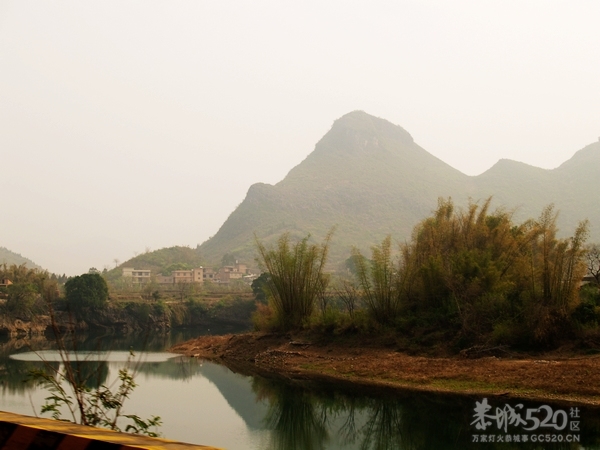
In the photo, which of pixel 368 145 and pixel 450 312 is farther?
pixel 368 145

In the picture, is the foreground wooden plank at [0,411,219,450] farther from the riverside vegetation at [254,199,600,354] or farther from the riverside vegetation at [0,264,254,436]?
the riverside vegetation at [0,264,254,436]

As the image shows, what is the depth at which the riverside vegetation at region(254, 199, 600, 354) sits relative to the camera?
12.0 m

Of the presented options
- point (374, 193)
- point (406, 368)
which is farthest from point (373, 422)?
point (374, 193)

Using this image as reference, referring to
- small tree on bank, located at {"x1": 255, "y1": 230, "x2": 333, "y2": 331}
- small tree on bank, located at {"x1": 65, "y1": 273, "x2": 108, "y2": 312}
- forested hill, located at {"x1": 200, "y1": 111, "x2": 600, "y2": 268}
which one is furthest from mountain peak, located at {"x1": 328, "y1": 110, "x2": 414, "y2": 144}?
small tree on bank, located at {"x1": 255, "y1": 230, "x2": 333, "y2": 331}

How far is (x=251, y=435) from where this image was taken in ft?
26.7

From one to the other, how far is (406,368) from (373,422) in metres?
3.64

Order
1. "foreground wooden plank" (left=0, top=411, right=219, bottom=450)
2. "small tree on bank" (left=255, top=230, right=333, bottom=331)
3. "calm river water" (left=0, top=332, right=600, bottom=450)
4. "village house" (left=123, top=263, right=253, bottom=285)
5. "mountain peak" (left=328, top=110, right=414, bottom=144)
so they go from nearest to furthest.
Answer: "foreground wooden plank" (left=0, top=411, right=219, bottom=450), "calm river water" (left=0, top=332, right=600, bottom=450), "small tree on bank" (left=255, top=230, right=333, bottom=331), "village house" (left=123, top=263, right=253, bottom=285), "mountain peak" (left=328, top=110, right=414, bottom=144)

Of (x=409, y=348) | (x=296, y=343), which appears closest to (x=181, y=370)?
(x=296, y=343)

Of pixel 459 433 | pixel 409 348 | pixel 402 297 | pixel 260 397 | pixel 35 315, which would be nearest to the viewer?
pixel 459 433

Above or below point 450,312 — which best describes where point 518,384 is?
below

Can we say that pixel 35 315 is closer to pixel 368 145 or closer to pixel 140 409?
pixel 140 409

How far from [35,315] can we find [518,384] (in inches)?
1066

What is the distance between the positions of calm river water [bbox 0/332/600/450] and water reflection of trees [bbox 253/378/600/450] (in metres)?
0.01

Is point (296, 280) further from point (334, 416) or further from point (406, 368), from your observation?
point (334, 416)
